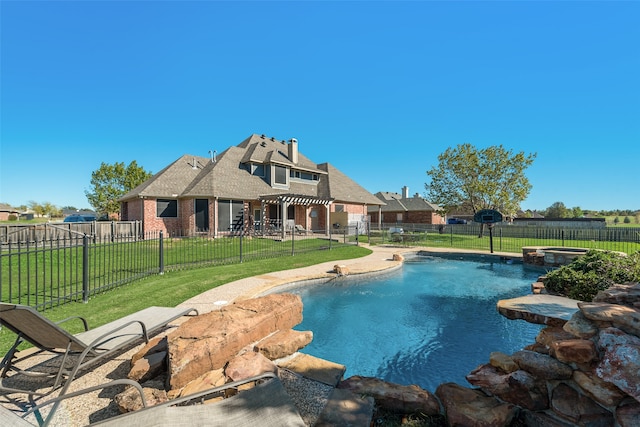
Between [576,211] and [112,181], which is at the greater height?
[112,181]

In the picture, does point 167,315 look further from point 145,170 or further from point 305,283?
point 145,170

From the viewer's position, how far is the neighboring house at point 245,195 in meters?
21.2

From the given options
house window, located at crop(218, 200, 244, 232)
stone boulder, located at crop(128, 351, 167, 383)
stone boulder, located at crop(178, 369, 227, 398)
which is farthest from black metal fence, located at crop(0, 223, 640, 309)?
stone boulder, located at crop(178, 369, 227, 398)

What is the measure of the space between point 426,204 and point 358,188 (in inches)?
791

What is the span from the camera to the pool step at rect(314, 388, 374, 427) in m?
2.66

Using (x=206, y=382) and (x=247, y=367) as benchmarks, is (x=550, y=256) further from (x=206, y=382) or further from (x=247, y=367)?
(x=206, y=382)

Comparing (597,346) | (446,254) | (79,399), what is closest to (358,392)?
(597,346)

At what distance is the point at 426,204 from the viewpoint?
1889 inches

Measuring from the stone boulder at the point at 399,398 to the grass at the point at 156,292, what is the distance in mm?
5233

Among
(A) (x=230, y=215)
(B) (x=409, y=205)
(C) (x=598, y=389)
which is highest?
(B) (x=409, y=205)

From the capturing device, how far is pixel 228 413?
2.21 m

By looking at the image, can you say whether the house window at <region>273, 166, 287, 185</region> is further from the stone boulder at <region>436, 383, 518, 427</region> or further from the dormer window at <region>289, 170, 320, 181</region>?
the stone boulder at <region>436, 383, 518, 427</region>

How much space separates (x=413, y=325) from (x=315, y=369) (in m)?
4.03

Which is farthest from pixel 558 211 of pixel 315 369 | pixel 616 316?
pixel 315 369
